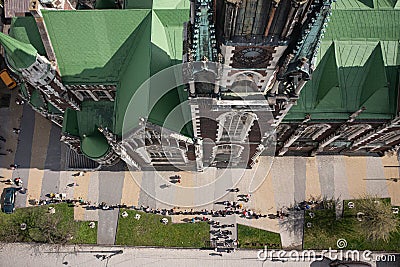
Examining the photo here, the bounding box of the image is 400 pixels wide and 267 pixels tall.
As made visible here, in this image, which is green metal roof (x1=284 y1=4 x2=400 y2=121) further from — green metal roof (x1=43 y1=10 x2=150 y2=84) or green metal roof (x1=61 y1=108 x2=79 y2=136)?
green metal roof (x1=61 y1=108 x2=79 y2=136)

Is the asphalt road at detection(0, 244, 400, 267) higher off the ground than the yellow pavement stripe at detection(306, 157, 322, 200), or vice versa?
the yellow pavement stripe at detection(306, 157, 322, 200)

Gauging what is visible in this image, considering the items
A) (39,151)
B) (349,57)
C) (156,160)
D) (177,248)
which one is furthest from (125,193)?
(349,57)

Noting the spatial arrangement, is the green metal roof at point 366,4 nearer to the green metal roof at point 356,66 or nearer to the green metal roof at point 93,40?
the green metal roof at point 356,66

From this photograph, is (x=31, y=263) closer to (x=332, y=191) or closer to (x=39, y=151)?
(x=39, y=151)

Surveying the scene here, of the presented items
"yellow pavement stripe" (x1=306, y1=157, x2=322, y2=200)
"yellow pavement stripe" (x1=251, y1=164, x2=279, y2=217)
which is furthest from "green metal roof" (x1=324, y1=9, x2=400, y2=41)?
"yellow pavement stripe" (x1=251, y1=164, x2=279, y2=217)

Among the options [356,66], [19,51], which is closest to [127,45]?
[19,51]

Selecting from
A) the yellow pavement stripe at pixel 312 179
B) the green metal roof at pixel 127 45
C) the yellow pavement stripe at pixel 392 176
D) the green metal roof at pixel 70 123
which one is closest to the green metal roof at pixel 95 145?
the green metal roof at pixel 70 123
